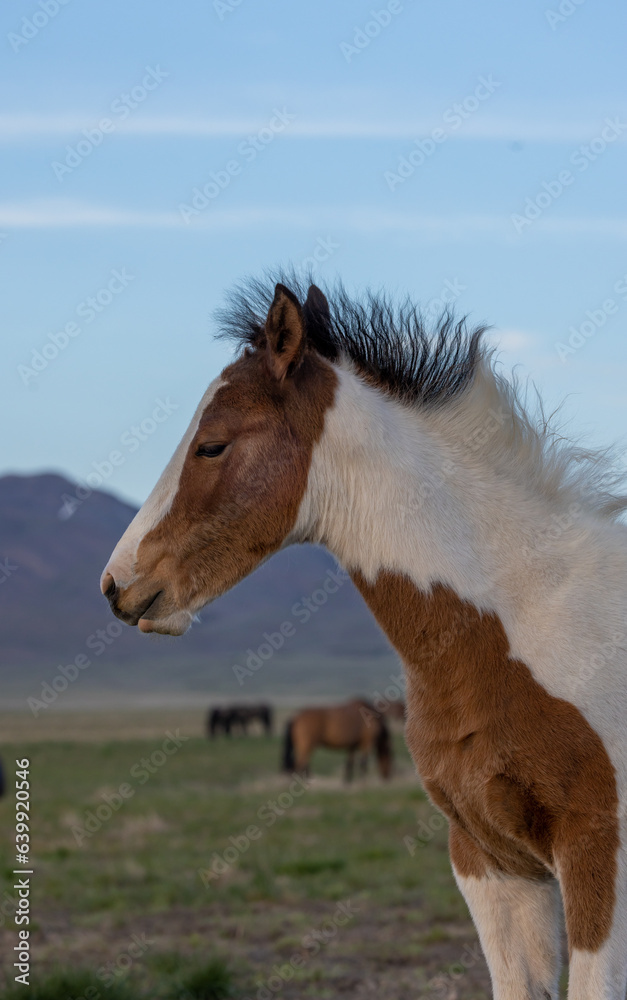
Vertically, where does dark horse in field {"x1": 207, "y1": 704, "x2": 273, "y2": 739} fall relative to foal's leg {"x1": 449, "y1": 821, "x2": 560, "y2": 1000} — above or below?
below

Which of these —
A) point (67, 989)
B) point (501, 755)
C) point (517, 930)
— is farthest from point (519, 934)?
point (67, 989)

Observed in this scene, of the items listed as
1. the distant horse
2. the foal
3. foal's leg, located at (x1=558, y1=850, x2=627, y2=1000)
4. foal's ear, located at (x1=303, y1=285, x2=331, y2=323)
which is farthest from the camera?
the distant horse

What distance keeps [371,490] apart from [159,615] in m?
0.80

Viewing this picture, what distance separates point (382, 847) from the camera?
37.2 feet

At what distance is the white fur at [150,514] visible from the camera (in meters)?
3.15

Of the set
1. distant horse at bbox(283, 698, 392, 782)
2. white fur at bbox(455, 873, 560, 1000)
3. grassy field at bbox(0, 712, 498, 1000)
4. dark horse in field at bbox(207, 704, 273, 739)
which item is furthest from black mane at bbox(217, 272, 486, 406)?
dark horse in field at bbox(207, 704, 273, 739)

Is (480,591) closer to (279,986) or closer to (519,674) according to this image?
(519,674)

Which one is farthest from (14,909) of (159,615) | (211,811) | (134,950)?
(211,811)

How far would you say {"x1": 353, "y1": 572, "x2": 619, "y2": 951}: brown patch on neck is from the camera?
2.84 metres

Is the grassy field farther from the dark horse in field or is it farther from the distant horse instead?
the dark horse in field

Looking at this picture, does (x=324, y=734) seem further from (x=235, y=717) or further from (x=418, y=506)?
(x=418, y=506)

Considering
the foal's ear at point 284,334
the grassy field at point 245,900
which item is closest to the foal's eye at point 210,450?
the foal's ear at point 284,334

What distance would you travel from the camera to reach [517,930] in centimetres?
321

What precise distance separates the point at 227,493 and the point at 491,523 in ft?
2.80
